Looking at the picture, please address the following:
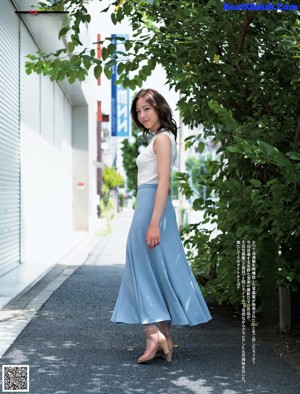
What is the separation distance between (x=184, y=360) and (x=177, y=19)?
2.80m

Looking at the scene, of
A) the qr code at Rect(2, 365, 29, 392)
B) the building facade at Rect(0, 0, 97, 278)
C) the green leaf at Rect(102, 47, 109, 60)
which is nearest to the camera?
the qr code at Rect(2, 365, 29, 392)

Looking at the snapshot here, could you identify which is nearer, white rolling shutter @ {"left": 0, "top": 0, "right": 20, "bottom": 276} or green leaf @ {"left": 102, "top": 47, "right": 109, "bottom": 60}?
green leaf @ {"left": 102, "top": 47, "right": 109, "bottom": 60}

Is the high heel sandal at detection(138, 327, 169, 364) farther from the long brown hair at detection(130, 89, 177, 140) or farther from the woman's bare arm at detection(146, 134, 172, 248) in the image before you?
the long brown hair at detection(130, 89, 177, 140)

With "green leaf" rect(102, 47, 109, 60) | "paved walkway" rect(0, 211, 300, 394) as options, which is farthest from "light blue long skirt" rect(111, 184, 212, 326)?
"green leaf" rect(102, 47, 109, 60)

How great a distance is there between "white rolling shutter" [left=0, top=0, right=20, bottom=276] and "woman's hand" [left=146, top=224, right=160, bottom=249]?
6403mm

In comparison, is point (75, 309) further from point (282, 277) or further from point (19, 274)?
point (19, 274)

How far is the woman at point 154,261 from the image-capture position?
5.07 metres

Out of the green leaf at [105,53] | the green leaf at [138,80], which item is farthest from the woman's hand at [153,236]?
the green leaf at [138,80]

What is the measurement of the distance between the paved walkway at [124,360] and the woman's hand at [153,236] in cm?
79

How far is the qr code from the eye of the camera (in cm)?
443

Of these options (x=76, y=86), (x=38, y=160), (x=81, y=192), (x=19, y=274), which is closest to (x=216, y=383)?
(x=19, y=274)

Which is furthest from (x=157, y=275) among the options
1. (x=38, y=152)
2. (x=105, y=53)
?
(x=38, y=152)

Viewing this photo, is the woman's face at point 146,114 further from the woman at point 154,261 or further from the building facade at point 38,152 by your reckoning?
the building facade at point 38,152

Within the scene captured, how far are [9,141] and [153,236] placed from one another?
782cm
